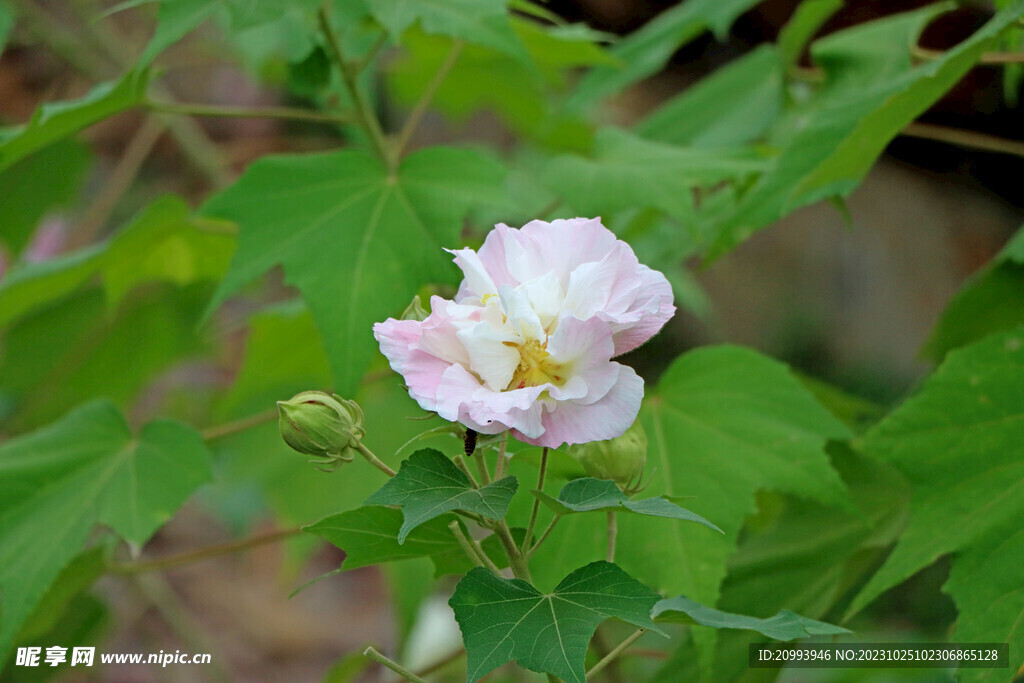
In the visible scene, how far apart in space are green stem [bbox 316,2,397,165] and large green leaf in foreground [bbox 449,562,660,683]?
1.42ft

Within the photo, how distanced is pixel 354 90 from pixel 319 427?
0.45 meters

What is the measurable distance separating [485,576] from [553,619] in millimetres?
32

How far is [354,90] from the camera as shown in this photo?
0.73m

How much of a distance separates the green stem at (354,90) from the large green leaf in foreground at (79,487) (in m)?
0.28

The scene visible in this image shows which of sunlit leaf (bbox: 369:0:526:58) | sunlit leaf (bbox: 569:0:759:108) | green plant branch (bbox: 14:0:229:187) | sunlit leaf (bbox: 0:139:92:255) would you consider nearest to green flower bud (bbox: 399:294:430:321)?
sunlit leaf (bbox: 369:0:526:58)

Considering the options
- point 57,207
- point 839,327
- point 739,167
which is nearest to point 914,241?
point 839,327

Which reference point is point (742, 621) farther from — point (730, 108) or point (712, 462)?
point (730, 108)

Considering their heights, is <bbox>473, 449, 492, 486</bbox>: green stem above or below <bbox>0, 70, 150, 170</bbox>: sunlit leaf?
below

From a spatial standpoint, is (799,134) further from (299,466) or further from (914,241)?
(914,241)

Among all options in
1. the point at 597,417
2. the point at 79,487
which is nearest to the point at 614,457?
the point at 597,417

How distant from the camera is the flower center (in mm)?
357

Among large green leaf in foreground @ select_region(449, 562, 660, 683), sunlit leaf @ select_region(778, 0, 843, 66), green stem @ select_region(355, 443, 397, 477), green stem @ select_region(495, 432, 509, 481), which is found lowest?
large green leaf in foreground @ select_region(449, 562, 660, 683)

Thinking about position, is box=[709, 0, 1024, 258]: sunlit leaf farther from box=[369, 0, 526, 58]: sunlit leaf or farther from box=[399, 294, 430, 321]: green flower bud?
box=[399, 294, 430, 321]: green flower bud

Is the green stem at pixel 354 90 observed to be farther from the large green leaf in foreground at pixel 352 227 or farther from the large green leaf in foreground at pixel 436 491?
the large green leaf in foreground at pixel 436 491
